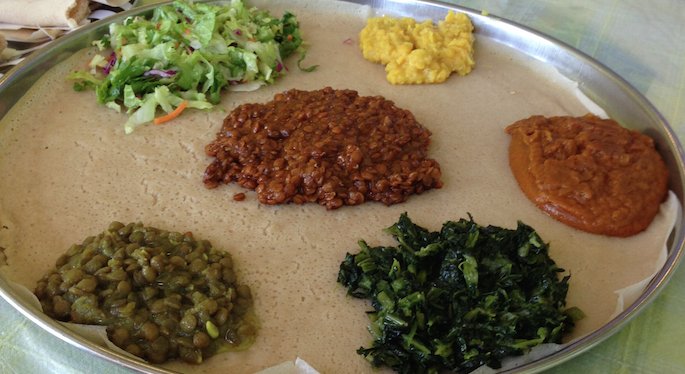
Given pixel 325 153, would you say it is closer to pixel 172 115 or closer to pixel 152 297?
pixel 172 115

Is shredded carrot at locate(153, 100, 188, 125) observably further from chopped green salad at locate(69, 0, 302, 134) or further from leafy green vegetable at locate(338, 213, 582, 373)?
Answer: leafy green vegetable at locate(338, 213, 582, 373)

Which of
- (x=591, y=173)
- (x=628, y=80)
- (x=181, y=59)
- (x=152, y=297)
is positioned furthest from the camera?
(x=628, y=80)

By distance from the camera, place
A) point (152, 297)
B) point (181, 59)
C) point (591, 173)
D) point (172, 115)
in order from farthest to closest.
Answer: point (181, 59)
point (172, 115)
point (591, 173)
point (152, 297)

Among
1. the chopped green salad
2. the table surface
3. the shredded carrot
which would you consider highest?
the chopped green salad

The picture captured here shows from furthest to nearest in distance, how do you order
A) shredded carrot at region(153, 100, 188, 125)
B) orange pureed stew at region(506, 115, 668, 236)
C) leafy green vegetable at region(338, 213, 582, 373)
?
shredded carrot at region(153, 100, 188, 125)
orange pureed stew at region(506, 115, 668, 236)
leafy green vegetable at region(338, 213, 582, 373)

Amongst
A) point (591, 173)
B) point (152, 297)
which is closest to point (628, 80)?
point (591, 173)

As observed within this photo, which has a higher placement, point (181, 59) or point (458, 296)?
point (181, 59)

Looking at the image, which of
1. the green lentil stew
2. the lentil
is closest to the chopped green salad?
the lentil

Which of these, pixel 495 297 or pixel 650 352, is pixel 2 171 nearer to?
pixel 495 297
